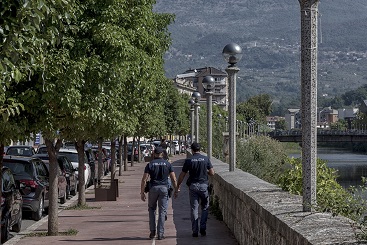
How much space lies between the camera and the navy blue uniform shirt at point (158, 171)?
15.7 metres

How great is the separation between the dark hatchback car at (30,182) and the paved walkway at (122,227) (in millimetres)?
421

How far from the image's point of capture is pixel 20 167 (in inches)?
821

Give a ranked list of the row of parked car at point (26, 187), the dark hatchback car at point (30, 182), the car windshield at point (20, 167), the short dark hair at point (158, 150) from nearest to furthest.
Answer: the short dark hair at point (158, 150) < the row of parked car at point (26, 187) < the dark hatchback car at point (30, 182) < the car windshield at point (20, 167)

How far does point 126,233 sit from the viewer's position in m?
17.0

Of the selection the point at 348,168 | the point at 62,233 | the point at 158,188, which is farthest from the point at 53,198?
the point at 348,168

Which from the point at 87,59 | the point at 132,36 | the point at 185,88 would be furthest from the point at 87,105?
the point at 185,88

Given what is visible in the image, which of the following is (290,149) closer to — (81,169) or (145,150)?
(145,150)

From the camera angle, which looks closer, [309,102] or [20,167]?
[309,102]

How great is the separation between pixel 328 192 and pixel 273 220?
3260mm

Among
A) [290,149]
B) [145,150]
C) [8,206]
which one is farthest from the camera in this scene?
[290,149]

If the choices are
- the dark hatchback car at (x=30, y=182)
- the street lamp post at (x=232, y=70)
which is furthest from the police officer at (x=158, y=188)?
the dark hatchback car at (x=30, y=182)

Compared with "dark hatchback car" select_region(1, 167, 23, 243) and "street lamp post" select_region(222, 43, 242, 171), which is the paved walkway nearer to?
"dark hatchback car" select_region(1, 167, 23, 243)

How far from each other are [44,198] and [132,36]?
5.35m

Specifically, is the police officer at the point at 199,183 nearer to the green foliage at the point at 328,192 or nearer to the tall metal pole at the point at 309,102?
the green foliage at the point at 328,192
